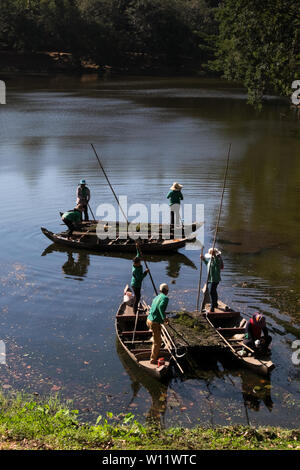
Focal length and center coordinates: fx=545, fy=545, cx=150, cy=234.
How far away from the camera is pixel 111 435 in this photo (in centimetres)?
918

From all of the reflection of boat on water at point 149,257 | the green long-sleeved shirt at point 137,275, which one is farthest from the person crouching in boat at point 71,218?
the green long-sleeved shirt at point 137,275

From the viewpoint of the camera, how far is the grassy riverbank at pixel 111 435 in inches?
345

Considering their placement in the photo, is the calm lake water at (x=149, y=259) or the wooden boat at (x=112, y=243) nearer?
the calm lake water at (x=149, y=259)

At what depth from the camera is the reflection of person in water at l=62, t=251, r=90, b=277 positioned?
1864 cm

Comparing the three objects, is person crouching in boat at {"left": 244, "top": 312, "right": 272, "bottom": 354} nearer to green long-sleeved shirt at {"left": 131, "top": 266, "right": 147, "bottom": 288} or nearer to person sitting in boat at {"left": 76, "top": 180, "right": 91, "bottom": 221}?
green long-sleeved shirt at {"left": 131, "top": 266, "right": 147, "bottom": 288}

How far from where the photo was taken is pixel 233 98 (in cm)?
6838

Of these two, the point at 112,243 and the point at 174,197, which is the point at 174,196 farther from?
the point at 112,243

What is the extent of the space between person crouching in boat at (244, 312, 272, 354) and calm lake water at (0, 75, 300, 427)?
632mm

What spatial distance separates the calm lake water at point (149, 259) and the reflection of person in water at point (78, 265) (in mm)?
70

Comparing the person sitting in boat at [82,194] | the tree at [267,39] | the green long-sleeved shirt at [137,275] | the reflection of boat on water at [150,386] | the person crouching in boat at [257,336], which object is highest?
the tree at [267,39]

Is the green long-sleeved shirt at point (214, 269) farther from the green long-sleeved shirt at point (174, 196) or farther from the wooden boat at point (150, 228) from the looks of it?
the green long-sleeved shirt at point (174, 196)

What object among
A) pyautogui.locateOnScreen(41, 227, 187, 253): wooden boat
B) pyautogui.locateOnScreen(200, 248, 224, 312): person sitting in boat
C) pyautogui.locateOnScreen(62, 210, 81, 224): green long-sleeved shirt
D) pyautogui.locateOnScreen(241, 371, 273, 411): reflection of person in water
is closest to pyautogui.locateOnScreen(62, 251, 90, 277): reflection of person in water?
pyautogui.locateOnScreen(41, 227, 187, 253): wooden boat

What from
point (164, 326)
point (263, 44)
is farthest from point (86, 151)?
point (164, 326)
